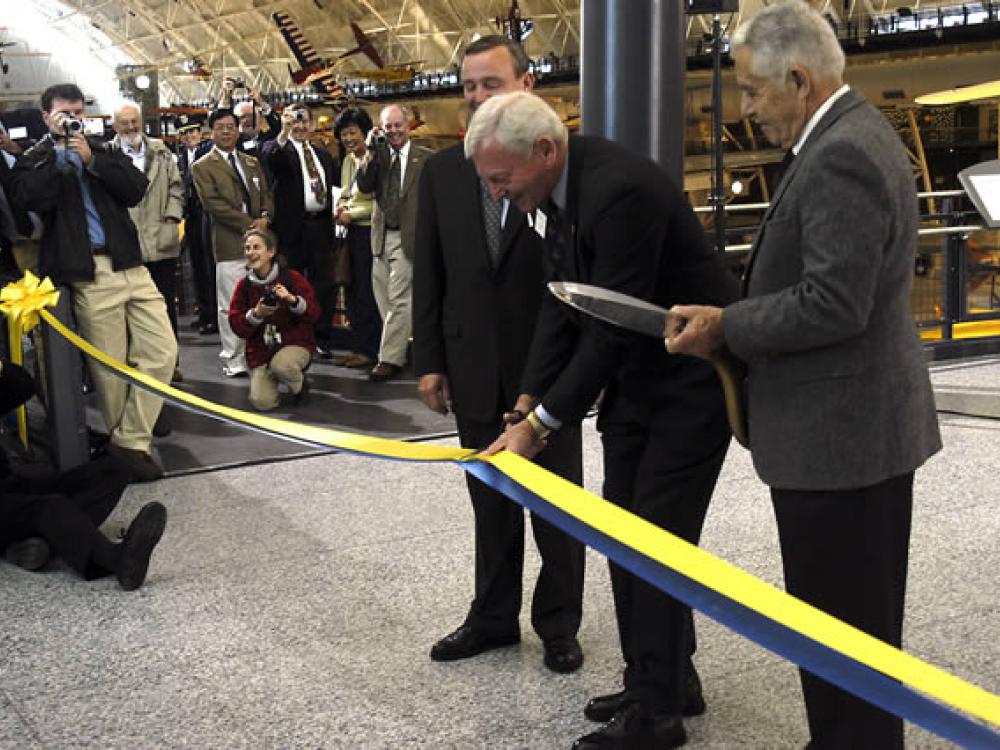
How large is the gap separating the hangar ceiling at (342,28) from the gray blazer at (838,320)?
2527 cm

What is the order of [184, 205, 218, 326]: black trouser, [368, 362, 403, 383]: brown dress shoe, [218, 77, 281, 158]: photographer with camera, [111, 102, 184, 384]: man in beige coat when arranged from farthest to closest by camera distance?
[184, 205, 218, 326]: black trouser
[218, 77, 281, 158]: photographer with camera
[111, 102, 184, 384]: man in beige coat
[368, 362, 403, 383]: brown dress shoe

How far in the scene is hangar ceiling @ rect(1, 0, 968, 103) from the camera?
3412cm

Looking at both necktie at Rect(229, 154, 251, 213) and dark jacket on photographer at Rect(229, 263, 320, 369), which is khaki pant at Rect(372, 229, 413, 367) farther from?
necktie at Rect(229, 154, 251, 213)

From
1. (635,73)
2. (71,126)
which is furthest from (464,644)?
(71,126)

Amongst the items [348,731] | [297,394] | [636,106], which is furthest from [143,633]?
[297,394]

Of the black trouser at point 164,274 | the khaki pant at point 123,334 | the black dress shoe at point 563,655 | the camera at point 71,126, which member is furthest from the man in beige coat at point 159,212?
the black dress shoe at point 563,655

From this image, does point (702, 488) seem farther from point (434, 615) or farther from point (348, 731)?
point (434, 615)

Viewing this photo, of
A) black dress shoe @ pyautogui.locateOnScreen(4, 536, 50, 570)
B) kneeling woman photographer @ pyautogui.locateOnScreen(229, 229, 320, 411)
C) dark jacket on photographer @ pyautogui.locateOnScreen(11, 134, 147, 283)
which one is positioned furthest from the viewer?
kneeling woman photographer @ pyautogui.locateOnScreen(229, 229, 320, 411)

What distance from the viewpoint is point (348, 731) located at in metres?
2.81

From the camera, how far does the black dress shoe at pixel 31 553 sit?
4086mm

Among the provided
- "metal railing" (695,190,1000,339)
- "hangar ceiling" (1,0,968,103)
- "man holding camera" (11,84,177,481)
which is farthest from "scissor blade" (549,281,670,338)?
"hangar ceiling" (1,0,968,103)

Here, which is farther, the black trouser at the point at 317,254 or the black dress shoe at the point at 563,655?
the black trouser at the point at 317,254

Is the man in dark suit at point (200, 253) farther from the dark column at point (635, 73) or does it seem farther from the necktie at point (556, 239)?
the necktie at point (556, 239)

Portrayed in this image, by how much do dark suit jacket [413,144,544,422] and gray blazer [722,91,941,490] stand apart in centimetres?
100
